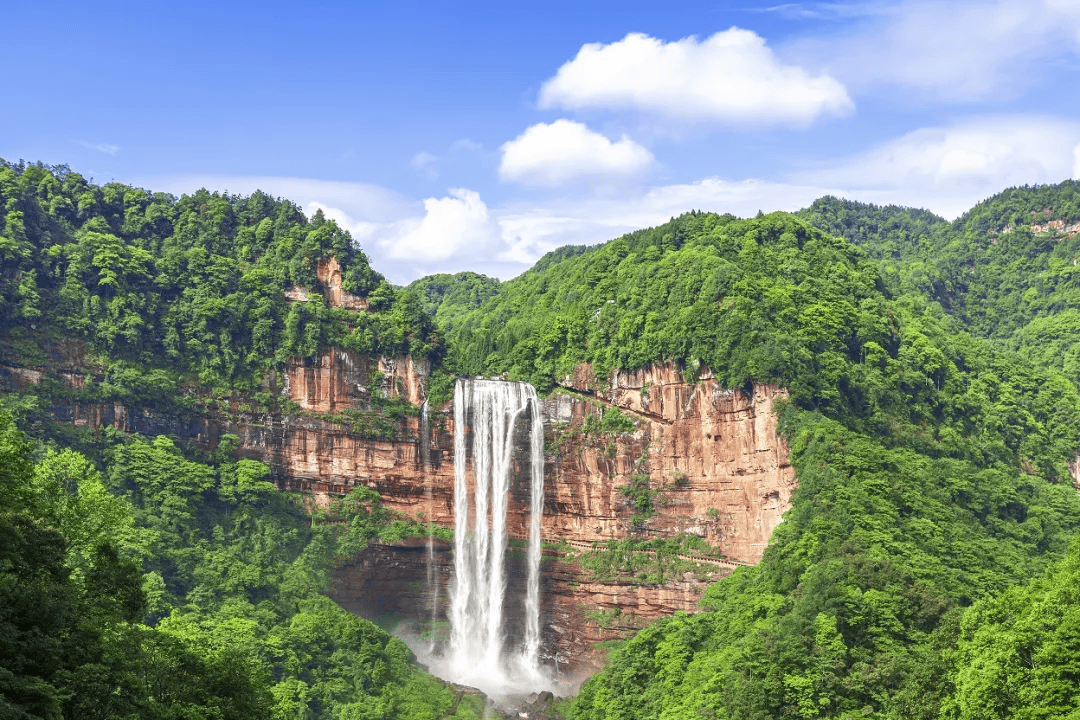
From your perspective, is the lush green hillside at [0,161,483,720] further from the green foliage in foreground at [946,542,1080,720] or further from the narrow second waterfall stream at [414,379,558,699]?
the green foliage in foreground at [946,542,1080,720]

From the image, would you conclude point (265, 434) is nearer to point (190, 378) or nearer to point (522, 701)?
point (190, 378)

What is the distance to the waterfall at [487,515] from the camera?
77438 millimetres

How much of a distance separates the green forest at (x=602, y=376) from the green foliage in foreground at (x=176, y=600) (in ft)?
0.49

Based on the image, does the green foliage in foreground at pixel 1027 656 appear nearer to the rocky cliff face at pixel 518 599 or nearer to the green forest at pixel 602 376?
the green forest at pixel 602 376

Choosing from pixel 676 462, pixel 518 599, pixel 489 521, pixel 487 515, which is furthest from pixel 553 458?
pixel 518 599

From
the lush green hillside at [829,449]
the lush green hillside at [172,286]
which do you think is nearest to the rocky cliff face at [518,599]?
the lush green hillside at [829,449]

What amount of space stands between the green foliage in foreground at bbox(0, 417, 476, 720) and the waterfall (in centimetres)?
602

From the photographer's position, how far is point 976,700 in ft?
118

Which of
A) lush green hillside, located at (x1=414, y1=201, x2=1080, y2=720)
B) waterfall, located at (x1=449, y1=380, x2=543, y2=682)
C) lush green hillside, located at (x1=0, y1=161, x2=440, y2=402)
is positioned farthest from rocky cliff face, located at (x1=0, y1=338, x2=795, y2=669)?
lush green hillside, located at (x1=414, y1=201, x2=1080, y2=720)

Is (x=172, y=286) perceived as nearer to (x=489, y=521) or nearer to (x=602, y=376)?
(x=489, y=521)

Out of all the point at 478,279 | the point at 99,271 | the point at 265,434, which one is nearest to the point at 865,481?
the point at 265,434

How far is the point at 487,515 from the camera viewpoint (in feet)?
258

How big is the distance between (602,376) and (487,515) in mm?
12050

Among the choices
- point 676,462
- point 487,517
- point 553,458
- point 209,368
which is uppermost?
point 209,368
